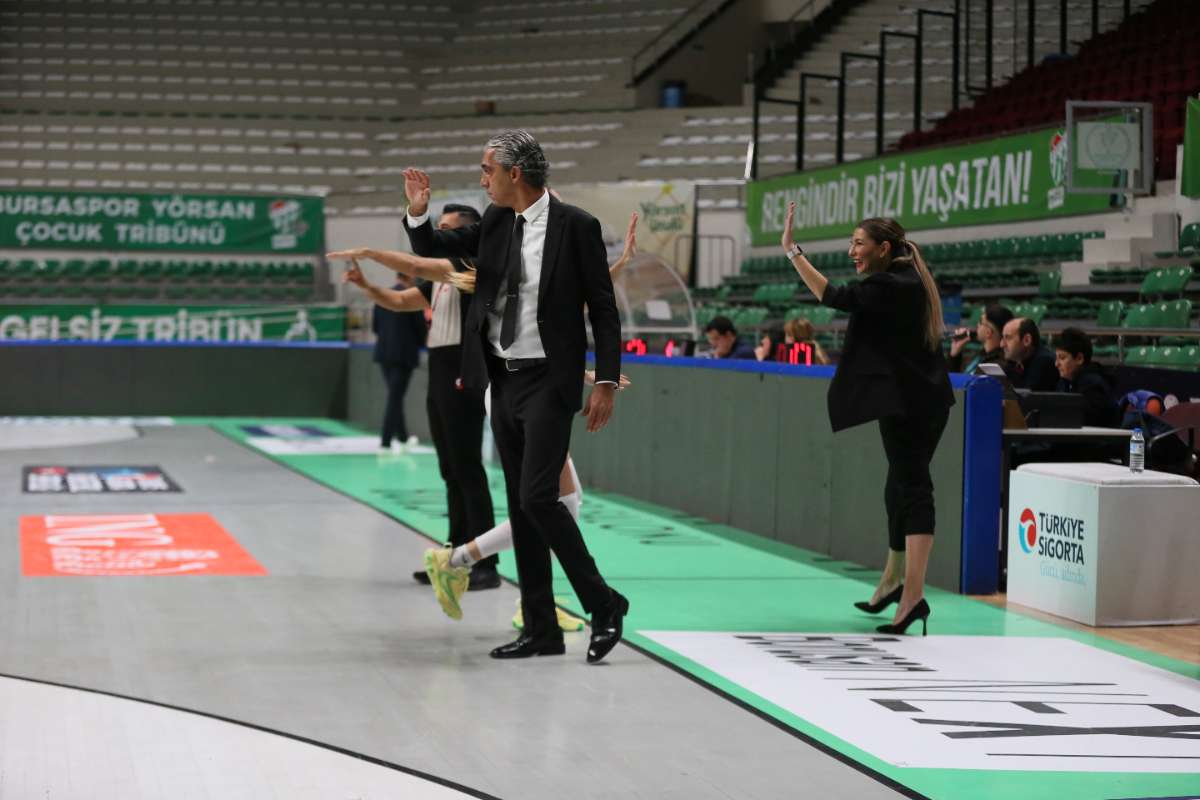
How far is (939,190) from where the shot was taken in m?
17.8

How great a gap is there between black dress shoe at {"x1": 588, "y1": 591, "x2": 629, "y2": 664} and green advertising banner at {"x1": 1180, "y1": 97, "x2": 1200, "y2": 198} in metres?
8.55

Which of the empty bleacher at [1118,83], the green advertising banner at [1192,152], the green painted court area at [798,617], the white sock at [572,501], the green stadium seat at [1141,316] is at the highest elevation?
the empty bleacher at [1118,83]

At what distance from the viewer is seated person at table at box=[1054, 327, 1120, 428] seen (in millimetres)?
8375

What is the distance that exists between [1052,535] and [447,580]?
2.62 meters

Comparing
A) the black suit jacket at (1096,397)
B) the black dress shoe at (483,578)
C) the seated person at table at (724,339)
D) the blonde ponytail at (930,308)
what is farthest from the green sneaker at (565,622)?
the seated person at table at (724,339)

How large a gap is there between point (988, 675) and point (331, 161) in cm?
2538

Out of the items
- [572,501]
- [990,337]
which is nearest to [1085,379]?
[990,337]

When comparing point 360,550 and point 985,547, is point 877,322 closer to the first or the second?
point 985,547

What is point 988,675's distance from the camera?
17.2 ft

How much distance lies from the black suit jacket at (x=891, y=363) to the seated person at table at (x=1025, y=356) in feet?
9.57

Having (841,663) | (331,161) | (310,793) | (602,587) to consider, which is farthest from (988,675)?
(331,161)

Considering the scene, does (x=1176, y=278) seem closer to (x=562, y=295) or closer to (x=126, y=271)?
(x=562, y=295)

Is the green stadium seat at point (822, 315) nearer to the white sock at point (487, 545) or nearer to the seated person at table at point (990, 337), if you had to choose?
the seated person at table at point (990, 337)

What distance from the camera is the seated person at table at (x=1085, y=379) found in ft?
27.5
